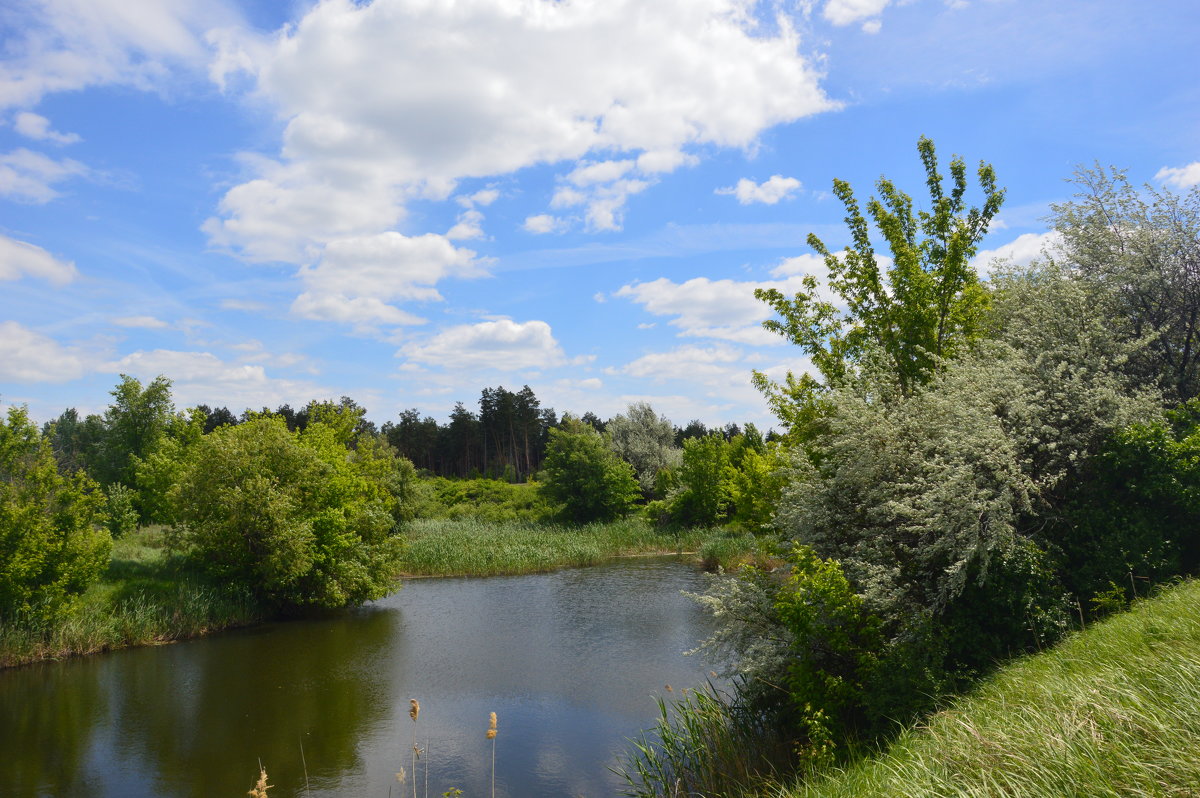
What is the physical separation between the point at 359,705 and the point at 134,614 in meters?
8.94

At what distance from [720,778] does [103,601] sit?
18.0 meters

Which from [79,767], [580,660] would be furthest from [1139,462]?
[79,767]

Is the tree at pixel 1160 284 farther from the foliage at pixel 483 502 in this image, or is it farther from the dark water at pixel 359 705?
the foliage at pixel 483 502

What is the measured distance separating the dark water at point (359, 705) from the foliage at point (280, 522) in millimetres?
1435

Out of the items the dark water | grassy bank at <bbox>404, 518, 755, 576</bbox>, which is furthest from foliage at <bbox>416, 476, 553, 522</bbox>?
the dark water

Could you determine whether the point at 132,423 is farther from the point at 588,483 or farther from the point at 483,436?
the point at 483,436

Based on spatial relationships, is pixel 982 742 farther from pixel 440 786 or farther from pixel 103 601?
pixel 103 601

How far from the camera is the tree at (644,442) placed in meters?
52.8

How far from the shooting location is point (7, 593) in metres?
16.2

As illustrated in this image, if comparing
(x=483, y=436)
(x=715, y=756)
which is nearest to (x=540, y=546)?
(x=715, y=756)

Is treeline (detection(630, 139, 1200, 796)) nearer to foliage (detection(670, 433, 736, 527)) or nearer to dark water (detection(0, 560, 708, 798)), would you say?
dark water (detection(0, 560, 708, 798))

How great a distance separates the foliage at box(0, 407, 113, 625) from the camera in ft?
53.3

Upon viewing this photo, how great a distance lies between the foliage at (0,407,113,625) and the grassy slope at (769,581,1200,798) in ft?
58.8

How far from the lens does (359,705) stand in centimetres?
1415
